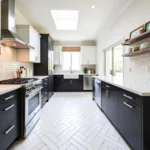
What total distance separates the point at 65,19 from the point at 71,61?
3198 millimetres

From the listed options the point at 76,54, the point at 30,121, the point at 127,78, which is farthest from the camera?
the point at 76,54

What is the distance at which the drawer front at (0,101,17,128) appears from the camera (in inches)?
67.1

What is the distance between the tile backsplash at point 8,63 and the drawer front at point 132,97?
2.35 metres

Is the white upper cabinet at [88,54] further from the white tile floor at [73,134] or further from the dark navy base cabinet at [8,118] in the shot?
the dark navy base cabinet at [8,118]

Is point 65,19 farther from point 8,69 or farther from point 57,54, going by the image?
point 57,54

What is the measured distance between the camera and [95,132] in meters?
2.55

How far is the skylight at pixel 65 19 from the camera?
4027 millimetres

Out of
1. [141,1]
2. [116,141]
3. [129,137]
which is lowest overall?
[116,141]

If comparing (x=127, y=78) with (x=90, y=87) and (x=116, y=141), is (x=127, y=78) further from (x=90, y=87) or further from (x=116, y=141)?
(x=90, y=87)

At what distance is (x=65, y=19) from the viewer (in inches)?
181

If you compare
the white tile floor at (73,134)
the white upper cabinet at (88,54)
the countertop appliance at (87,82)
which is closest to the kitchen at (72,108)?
the white tile floor at (73,134)

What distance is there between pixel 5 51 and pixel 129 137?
2.82m

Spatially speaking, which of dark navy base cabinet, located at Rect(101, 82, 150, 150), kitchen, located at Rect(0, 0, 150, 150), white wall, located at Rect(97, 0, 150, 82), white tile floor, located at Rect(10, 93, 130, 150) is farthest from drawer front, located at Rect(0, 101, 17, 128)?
white wall, located at Rect(97, 0, 150, 82)

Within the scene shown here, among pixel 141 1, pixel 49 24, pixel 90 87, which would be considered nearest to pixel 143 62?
pixel 141 1
